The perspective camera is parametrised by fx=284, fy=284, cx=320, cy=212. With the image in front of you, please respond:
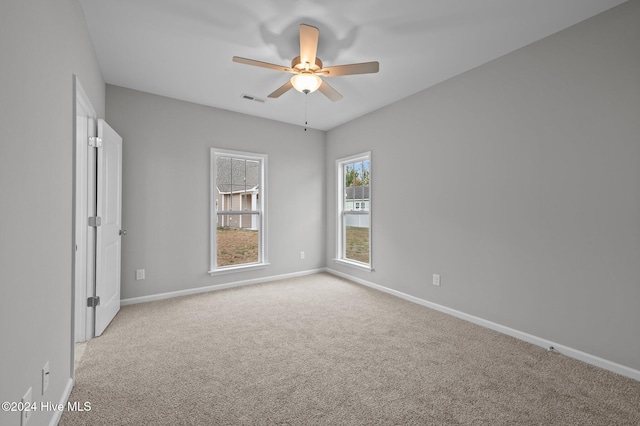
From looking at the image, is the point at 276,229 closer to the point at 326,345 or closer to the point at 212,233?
the point at 212,233

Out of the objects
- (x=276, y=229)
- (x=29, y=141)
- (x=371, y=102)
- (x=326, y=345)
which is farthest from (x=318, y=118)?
(x=29, y=141)

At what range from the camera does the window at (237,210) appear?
13.9 ft

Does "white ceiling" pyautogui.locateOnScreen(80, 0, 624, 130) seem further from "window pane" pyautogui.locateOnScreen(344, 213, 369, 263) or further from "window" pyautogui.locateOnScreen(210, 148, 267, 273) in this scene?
"window pane" pyautogui.locateOnScreen(344, 213, 369, 263)

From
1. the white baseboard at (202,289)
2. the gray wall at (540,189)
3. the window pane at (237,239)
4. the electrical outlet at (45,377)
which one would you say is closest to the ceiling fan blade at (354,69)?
the gray wall at (540,189)

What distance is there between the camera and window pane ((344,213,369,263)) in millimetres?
4816

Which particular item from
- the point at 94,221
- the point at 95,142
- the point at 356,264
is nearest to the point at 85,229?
the point at 94,221

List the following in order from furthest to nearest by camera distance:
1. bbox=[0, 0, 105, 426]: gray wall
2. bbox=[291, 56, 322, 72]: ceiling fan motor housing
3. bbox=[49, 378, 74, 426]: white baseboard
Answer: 1. bbox=[291, 56, 322, 72]: ceiling fan motor housing
2. bbox=[49, 378, 74, 426]: white baseboard
3. bbox=[0, 0, 105, 426]: gray wall

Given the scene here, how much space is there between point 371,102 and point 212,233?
2.94 meters

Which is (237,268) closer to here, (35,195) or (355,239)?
(355,239)

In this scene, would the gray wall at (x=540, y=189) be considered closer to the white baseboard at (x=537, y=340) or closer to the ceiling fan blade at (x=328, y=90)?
the white baseboard at (x=537, y=340)

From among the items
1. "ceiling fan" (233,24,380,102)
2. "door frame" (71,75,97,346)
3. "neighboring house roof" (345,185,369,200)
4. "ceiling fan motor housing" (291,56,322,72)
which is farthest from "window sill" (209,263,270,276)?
"ceiling fan motor housing" (291,56,322,72)

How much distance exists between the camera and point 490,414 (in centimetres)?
168

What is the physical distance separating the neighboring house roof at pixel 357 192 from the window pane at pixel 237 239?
1.63m

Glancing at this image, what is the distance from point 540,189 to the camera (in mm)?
2535
